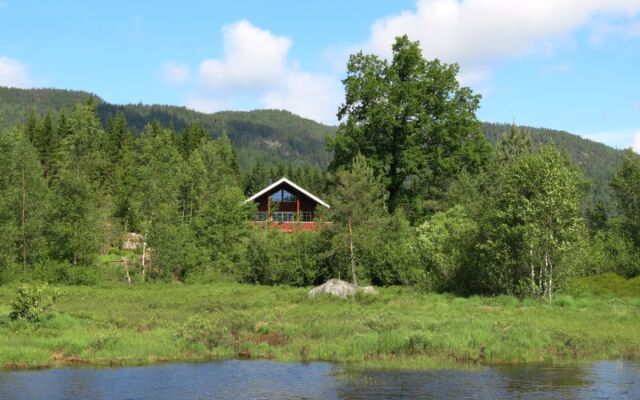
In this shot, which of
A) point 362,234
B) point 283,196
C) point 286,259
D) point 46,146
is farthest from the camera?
point 46,146

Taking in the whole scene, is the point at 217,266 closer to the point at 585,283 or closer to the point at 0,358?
the point at 585,283

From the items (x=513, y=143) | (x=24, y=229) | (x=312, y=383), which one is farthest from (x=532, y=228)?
(x=513, y=143)

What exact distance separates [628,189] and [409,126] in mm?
27385

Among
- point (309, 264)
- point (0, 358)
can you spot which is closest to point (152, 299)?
point (309, 264)

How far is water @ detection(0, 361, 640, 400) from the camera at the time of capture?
2139 centimetres

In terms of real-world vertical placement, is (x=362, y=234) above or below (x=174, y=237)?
above

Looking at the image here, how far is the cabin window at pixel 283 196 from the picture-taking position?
89062 mm

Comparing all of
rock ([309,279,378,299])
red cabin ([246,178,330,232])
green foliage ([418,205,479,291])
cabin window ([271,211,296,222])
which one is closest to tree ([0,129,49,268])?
rock ([309,279,378,299])

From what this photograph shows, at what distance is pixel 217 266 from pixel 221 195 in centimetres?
821

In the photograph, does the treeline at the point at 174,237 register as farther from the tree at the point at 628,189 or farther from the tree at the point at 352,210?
the tree at the point at 628,189

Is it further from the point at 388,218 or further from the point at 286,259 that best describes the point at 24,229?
the point at 388,218

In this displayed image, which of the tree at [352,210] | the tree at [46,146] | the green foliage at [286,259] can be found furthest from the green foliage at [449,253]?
the tree at [46,146]

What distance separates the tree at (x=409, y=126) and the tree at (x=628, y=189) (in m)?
17.2

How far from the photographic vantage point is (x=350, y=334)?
31.2 m
